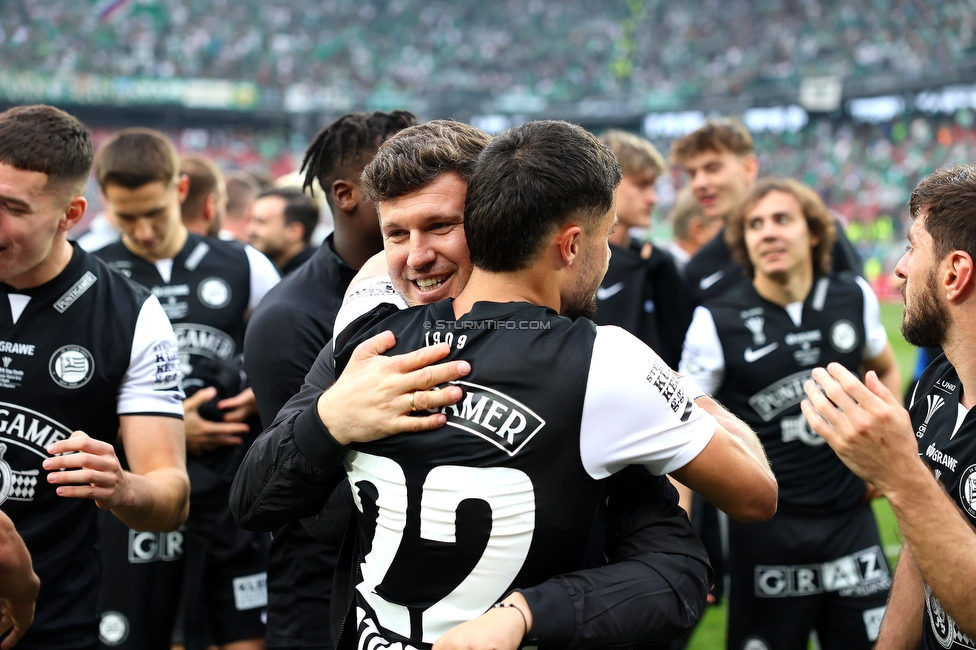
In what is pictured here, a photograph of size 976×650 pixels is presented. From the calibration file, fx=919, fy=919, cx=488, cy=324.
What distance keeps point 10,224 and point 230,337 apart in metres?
1.89

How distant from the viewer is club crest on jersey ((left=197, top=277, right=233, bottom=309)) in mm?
4773

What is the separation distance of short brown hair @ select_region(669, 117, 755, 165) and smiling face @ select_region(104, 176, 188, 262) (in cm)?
362

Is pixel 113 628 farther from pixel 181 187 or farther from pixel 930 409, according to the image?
pixel 930 409

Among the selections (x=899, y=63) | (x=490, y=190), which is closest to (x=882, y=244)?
(x=899, y=63)

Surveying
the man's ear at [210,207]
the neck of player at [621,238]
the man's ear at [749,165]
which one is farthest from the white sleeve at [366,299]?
the man's ear at [749,165]

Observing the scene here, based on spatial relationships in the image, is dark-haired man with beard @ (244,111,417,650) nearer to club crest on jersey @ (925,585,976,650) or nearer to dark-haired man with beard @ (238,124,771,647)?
dark-haired man with beard @ (238,124,771,647)

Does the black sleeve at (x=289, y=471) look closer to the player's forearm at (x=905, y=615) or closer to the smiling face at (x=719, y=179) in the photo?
the player's forearm at (x=905, y=615)

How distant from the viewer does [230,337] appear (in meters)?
4.81

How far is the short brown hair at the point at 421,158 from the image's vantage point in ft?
7.73

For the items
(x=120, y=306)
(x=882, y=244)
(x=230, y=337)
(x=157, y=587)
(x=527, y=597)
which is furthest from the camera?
(x=882, y=244)

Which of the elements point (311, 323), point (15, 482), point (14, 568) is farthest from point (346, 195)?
point (14, 568)

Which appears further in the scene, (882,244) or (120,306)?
(882,244)

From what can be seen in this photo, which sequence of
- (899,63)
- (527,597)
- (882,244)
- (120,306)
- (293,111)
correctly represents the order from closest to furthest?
(527,597), (120,306), (882,244), (899,63), (293,111)

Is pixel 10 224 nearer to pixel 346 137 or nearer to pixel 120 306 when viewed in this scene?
pixel 120 306
